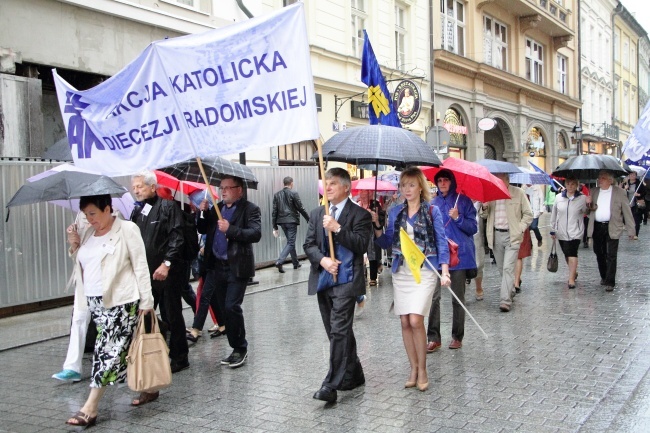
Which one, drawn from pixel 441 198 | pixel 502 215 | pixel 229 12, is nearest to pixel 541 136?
pixel 229 12

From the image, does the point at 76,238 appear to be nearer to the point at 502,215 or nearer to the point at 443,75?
the point at 502,215

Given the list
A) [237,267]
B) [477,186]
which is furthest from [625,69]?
[237,267]

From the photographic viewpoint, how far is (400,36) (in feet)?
73.6

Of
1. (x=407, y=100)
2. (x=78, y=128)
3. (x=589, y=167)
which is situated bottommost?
(x=589, y=167)

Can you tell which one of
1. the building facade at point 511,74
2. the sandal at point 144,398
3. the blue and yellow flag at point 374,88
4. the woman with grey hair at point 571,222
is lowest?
the sandal at point 144,398

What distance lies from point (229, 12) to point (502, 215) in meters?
8.49

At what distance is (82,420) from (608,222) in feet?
27.7

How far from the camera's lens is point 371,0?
20.3 metres

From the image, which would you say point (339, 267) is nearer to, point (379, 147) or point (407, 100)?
point (379, 147)

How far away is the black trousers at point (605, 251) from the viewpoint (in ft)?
34.3

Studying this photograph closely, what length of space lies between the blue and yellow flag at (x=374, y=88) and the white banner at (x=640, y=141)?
4506 mm

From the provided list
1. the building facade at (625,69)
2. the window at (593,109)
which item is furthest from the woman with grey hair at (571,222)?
the building facade at (625,69)

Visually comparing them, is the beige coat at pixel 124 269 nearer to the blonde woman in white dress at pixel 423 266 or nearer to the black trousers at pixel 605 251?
the blonde woman in white dress at pixel 423 266

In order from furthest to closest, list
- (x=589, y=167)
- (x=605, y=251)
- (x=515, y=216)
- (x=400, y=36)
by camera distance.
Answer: (x=400, y=36) < (x=605, y=251) < (x=589, y=167) < (x=515, y=216)
